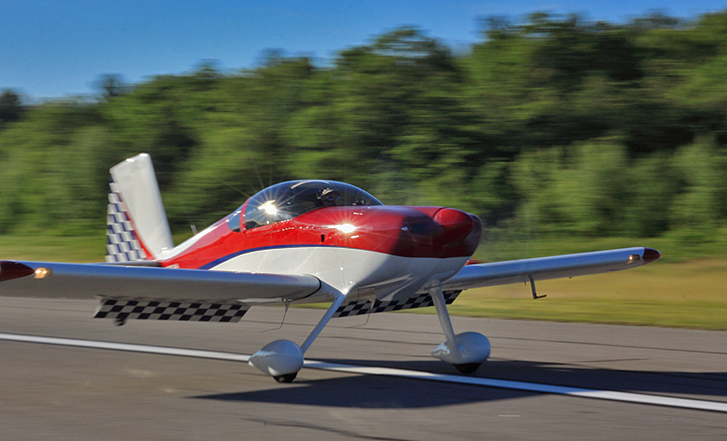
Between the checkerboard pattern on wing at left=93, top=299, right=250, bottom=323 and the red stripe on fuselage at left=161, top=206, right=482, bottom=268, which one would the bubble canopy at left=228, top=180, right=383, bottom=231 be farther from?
the checkerboard pattern on wing at left=93, top=299, right=250, bottom=323

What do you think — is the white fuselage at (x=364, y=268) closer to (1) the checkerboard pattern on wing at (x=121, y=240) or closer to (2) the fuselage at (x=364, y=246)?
(2) the fuselage at (x=364, y=246)

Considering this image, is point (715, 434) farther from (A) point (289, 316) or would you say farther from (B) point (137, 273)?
(A) point (289, 316)

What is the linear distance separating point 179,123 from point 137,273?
3447cm

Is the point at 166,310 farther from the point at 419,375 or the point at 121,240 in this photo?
the point at 121,240

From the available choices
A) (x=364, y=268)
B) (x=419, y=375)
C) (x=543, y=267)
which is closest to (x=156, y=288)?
(x=364, y=268)

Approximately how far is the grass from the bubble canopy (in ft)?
4.30

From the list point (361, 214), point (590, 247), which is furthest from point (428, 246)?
point (590, 247)

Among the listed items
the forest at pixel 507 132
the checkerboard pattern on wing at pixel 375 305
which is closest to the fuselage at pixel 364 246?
the checkerboard pattern on wing at pixel 375 305

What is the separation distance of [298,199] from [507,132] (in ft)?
66.5

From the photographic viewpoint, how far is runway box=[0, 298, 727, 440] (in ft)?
15.5

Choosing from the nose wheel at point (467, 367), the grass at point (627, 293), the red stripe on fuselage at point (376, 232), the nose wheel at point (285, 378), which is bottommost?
the grass at point (627, 293)

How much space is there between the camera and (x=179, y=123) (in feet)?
127

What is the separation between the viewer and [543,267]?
7.51 m

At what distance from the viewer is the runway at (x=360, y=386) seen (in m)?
4.74
